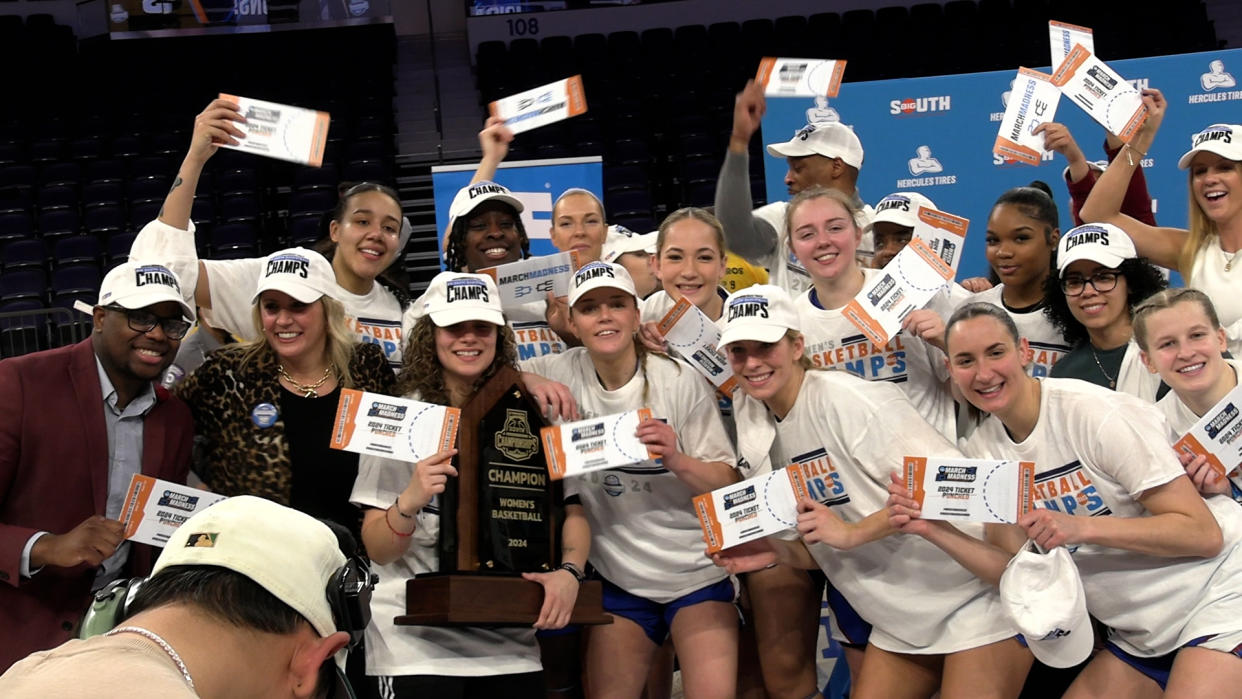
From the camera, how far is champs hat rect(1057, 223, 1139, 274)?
370 centimetres

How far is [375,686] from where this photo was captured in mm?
3504

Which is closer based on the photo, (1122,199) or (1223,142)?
(1223,142)

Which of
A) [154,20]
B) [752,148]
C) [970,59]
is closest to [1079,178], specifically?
[752,148]

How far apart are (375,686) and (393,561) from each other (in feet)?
1.23

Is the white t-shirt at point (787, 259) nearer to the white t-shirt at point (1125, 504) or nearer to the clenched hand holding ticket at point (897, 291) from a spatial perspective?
the clenched hand holding ticket at point (897, 291)

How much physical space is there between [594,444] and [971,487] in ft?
3.56

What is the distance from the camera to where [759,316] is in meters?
3.56

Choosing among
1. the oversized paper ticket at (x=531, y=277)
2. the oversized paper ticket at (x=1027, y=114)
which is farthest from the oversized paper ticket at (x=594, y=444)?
the oversized paper ticket at (x=1027, y=114)

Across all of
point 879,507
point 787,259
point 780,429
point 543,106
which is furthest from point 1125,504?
point 543,106

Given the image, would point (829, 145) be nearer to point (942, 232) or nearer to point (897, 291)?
point (942, 232)

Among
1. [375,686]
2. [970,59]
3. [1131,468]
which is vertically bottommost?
[375,686]

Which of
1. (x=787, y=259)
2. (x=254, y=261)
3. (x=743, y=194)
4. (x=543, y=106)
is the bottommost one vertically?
(x=787, y=259)

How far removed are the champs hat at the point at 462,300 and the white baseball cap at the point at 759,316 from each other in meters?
0.73

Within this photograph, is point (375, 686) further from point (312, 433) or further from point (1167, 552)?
point (1167, 552)
